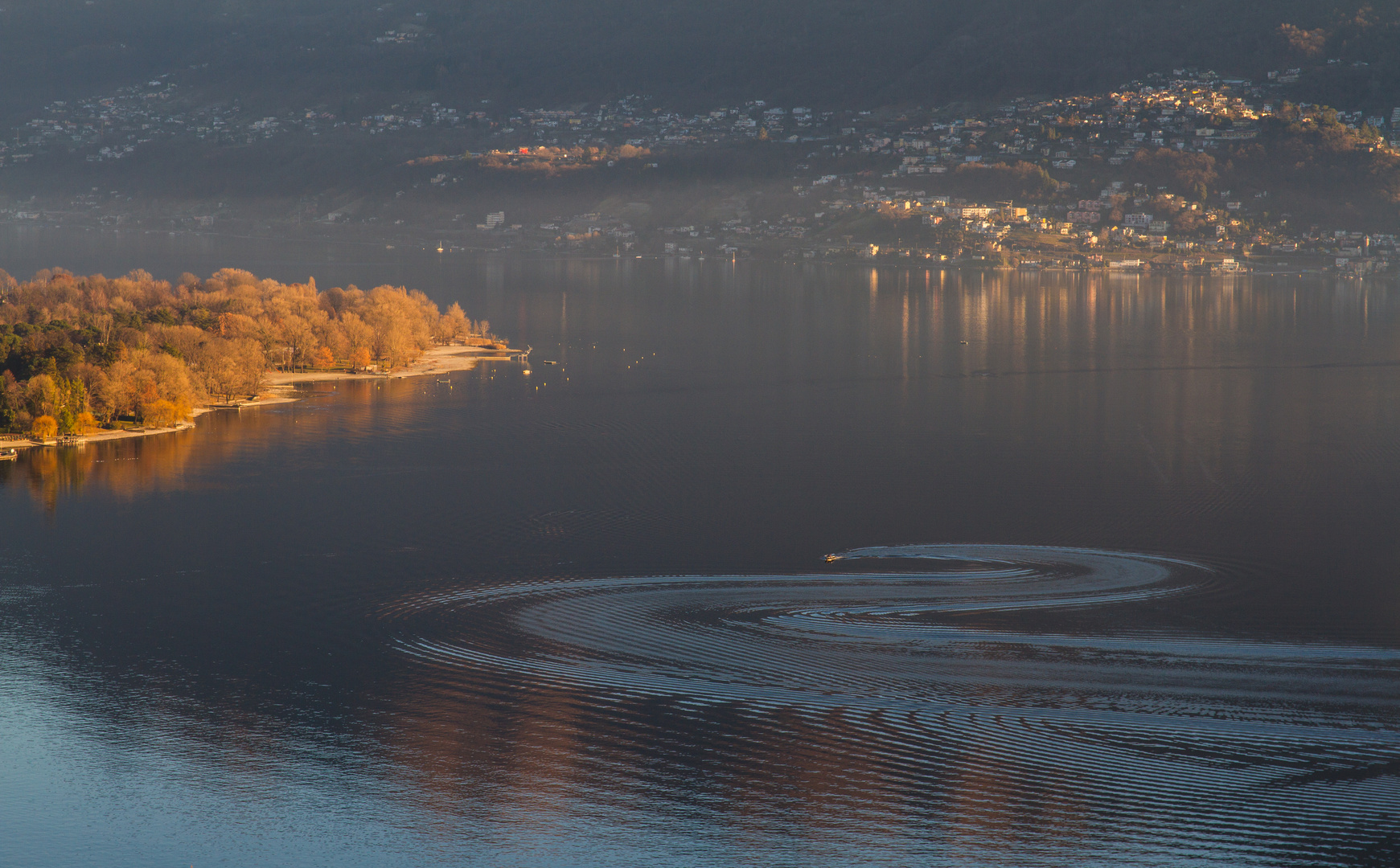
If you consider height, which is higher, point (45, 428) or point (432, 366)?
point (432, 366)

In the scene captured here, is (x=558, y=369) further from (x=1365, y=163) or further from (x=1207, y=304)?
(x=1365, y=163)

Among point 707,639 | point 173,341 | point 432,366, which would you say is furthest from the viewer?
point 432,366

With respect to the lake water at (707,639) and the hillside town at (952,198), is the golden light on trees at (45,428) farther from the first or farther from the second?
the hillside town at (952,198)

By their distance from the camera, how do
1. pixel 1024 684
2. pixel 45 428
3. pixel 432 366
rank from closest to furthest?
pixel 1024 684, pixel 45 428, pixel 432 366

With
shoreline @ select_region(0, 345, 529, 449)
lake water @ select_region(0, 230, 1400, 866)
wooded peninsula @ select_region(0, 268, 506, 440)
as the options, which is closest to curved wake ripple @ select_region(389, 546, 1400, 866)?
lake water @ select_region(0, 230, 1400, 866)

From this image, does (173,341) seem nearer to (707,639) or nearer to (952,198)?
(707,639)

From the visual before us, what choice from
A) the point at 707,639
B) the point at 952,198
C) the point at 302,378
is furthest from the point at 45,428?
the point at 952,198

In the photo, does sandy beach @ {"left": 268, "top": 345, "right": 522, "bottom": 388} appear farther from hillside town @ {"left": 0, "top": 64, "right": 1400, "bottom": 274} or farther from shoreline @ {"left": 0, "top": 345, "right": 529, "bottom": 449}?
hillside town @ {"left": 0, "top": 64, "right": 1400, "bottom": 274}
